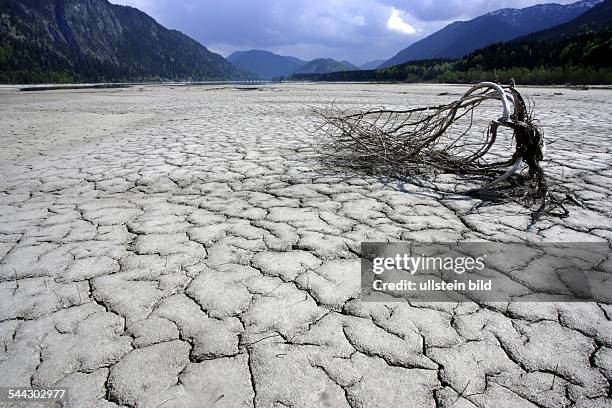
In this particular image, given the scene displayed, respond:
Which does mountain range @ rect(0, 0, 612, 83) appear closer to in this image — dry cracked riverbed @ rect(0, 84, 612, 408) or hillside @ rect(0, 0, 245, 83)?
hillside @ rect(0, 0, 245, 83)

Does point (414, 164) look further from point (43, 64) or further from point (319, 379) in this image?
point (43, 64)

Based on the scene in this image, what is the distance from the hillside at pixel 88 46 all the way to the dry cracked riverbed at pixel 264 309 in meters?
78.6

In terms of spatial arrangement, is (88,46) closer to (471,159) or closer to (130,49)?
(130,49)

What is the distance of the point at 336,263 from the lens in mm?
1841

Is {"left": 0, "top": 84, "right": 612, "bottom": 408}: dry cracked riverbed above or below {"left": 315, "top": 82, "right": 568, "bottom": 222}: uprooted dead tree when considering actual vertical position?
below

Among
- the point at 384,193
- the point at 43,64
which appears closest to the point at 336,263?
the point at 384,193

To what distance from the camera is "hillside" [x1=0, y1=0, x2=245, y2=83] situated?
7712 cm

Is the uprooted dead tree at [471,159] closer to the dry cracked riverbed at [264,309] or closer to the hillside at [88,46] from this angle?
the dry cracked riverbed at [264,309]

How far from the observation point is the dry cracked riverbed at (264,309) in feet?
3.70

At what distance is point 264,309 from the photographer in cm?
149

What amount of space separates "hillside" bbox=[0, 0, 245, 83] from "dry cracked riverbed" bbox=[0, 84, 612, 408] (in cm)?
7857

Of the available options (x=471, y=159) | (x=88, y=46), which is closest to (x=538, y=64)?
(x=471, y=159)

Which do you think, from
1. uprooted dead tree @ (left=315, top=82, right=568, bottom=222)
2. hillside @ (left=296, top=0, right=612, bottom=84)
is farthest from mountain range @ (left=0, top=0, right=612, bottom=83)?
uprooted dead tree @ (left=315, top=82, right=568, bottom=222)

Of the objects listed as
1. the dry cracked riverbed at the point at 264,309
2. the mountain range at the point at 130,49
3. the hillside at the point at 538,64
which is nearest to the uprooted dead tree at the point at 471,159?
the dry cracked riverbed at the point at 264,309
